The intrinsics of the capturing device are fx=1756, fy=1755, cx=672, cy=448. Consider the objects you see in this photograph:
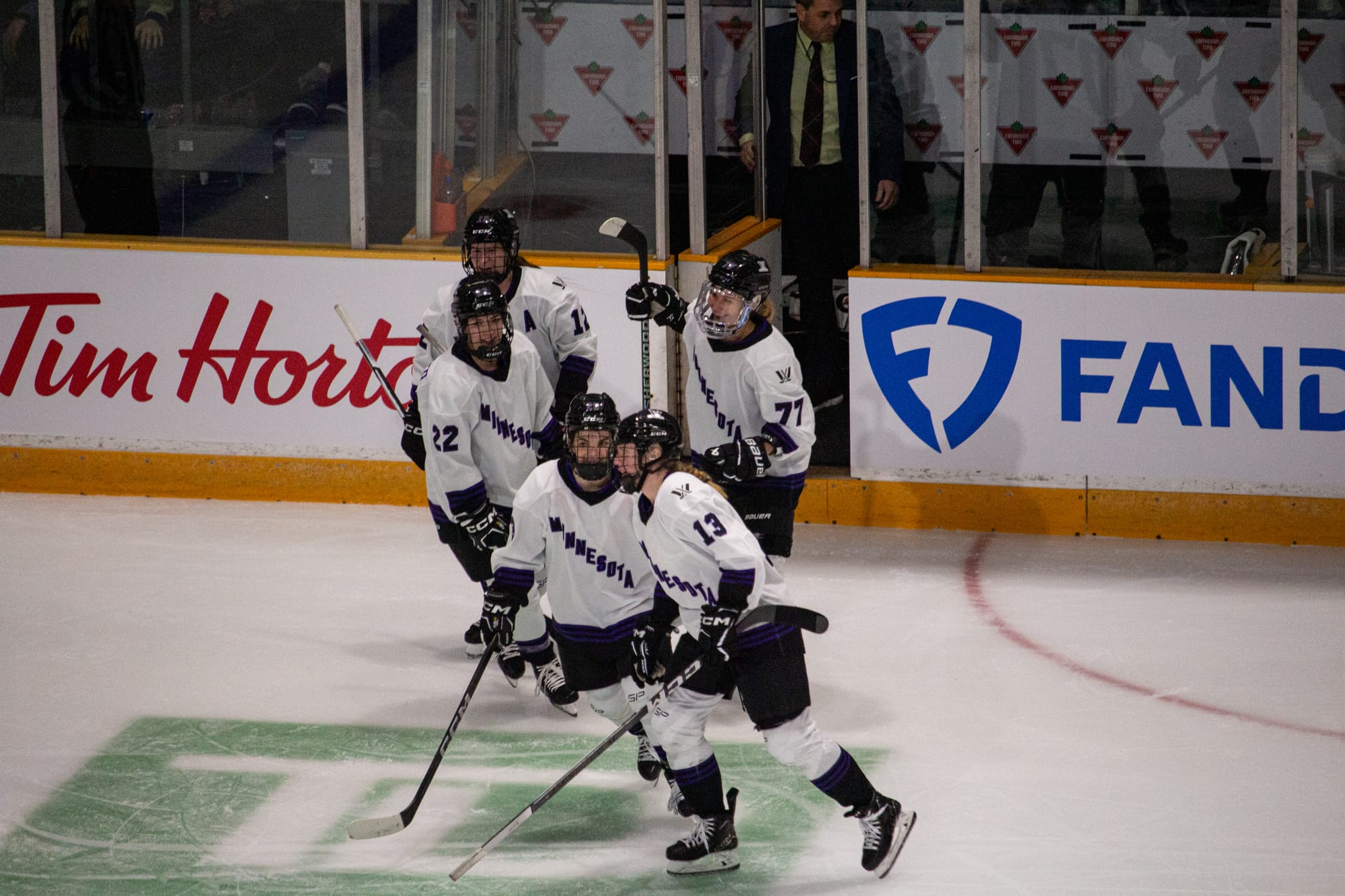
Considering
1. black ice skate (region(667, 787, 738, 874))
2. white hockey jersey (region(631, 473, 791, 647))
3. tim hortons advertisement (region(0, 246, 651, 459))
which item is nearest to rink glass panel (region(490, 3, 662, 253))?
tim hortons advertisement (region(0, 246, 651, 459))

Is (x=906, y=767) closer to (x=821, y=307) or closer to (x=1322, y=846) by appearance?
(x=1322, y=846)

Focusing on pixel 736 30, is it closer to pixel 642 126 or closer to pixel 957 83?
pixel 642 126

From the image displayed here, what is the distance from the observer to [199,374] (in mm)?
6637

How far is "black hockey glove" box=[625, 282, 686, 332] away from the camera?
499cm

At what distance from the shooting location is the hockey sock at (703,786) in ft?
12.1

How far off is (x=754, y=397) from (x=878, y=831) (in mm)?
1431

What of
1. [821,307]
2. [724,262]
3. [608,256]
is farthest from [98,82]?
[724,262]

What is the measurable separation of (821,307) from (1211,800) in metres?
3.13

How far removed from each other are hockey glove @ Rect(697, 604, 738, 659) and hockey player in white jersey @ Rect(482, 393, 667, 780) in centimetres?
48

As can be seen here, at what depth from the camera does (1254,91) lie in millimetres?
6020

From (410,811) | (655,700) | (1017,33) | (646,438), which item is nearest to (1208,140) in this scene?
(1017,33)

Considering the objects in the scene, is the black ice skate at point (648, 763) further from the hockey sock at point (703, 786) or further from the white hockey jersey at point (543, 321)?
the white hockey jersey at point (543, 321)

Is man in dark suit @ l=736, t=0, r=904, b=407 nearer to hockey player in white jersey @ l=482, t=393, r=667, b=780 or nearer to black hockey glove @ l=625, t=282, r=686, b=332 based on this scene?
black hockey glove @ l=625, t=282, r=686, b=332

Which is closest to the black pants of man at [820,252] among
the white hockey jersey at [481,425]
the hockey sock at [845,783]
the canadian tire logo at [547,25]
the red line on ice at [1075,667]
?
the canadian tire logo at [547,25]
